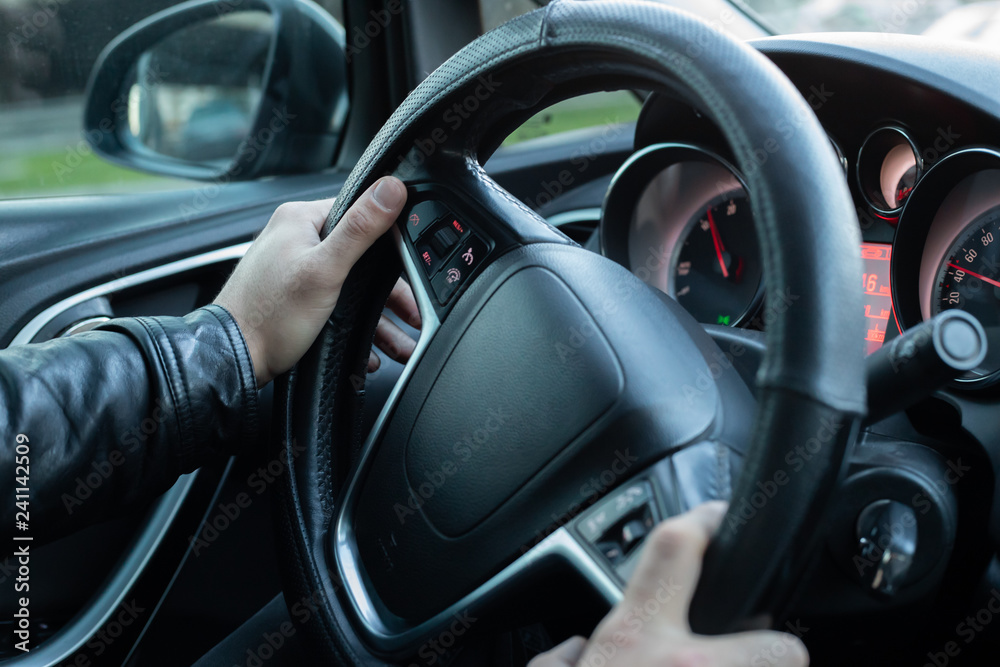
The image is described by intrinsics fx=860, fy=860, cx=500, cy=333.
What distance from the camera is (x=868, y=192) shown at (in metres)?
1.35

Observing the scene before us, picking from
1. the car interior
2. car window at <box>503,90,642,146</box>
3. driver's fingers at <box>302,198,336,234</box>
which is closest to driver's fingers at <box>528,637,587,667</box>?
the car interior

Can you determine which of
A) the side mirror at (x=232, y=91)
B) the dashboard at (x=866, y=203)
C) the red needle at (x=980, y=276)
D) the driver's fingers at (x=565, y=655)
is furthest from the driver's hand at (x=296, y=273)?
the side mirror at (x=232, y=91)

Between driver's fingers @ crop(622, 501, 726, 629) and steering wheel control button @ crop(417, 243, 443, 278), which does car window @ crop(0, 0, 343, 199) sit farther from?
driver's fingers @ crop(622, 501, 726, 629)

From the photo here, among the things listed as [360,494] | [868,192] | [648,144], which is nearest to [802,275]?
[360,494]

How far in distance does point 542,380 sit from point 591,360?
6cm

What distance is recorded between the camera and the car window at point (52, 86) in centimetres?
162

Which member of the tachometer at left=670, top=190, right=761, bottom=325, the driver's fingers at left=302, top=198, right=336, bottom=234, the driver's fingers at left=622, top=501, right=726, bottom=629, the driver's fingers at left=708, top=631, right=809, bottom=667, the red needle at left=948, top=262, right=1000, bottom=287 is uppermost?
the driver's fingers at left=302, top=198, right=336, bottom=234

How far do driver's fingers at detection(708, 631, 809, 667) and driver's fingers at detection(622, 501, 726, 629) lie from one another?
3 cm

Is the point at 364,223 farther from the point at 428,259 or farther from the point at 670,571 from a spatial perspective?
the point at 670,571

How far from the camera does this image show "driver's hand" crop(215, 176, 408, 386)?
38.7 inches

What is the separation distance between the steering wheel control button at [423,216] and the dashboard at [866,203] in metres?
0.31

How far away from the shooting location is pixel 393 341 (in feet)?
4.26

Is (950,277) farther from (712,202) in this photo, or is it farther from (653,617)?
(653,617)

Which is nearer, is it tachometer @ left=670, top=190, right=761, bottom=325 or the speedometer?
the speedometer
